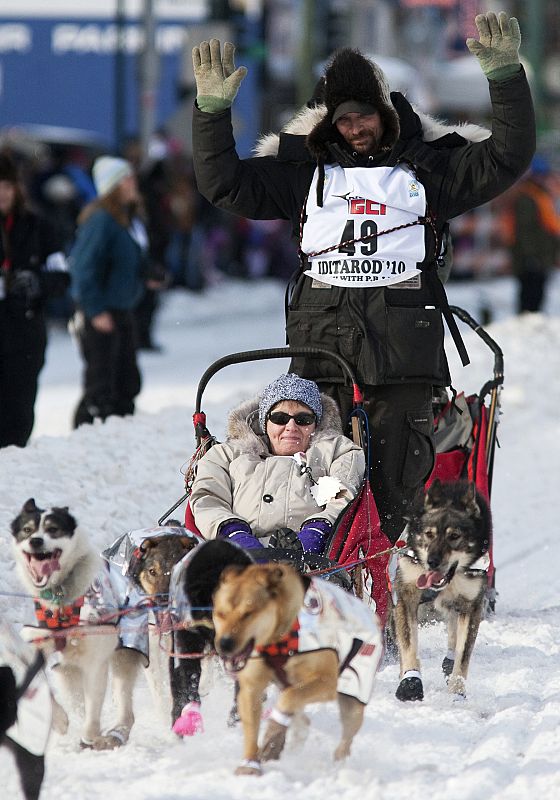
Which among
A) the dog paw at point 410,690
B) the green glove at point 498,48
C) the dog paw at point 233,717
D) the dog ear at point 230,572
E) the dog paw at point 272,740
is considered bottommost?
the dog paw at point 410,690

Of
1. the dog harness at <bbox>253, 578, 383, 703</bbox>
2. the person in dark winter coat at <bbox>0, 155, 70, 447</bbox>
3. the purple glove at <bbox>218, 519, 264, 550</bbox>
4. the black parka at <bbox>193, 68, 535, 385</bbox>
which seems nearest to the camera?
the dog harness at <bbox>253, 578, 383, 703</bbox>

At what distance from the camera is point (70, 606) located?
147 inches

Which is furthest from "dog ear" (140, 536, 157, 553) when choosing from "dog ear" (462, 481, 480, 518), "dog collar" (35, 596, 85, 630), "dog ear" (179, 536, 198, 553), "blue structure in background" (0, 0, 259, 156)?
"blue structure in background" (0, 0, 259, 156)

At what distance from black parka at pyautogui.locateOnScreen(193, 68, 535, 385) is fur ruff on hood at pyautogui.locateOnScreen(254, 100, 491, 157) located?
→ 83 millimetres

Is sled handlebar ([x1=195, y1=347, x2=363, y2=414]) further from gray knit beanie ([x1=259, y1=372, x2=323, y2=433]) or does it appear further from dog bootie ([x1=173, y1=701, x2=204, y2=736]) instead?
dog bootie ([x1=173, y1=701, x2=204, y2=736])

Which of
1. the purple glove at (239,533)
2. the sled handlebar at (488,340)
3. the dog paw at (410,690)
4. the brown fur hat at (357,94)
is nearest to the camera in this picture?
the dog paw at (410,690)

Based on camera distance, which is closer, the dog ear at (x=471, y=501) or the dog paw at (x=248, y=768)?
the dog paw at (x=248, y=768)

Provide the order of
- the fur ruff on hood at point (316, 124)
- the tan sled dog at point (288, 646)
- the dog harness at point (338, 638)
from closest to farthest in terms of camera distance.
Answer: the tan sled dog at point (288, 646) → the dog harness at point (338, 638) → the fur ruff on hood at point (316, 124)

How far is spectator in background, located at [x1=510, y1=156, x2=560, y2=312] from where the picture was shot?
1547cm

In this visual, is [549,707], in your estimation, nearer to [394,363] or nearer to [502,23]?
[394,363]

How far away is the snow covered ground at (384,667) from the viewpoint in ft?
11.7

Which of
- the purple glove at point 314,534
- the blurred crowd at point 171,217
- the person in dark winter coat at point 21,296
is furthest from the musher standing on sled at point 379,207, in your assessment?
the blurred crowd at point 171,217

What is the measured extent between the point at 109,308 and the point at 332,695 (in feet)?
18.2

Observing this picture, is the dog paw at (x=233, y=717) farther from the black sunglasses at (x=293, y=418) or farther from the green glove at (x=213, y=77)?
the green glove at (x=213, y=77)
